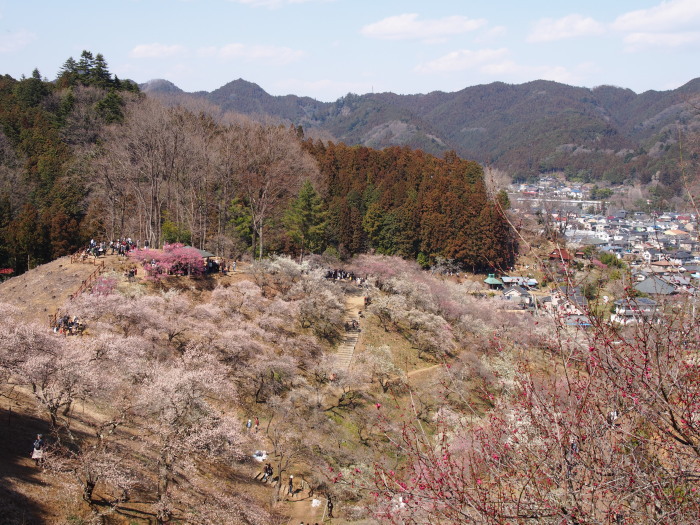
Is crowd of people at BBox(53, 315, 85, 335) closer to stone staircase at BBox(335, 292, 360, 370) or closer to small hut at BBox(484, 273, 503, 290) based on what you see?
stone staircase at BBox(335, 292, 360, 370)

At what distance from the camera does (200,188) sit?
117 feet

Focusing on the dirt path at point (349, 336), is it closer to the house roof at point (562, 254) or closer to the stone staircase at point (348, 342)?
the stone staircase at point (348, 342)

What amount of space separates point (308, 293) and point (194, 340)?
8.20 meters

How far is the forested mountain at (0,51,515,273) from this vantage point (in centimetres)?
3225

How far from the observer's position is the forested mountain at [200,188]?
3225 centimetres

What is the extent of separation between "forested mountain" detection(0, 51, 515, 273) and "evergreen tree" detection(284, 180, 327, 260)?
0.08 m

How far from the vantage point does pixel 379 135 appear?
6939 inches

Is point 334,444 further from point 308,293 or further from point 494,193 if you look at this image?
point 494,193

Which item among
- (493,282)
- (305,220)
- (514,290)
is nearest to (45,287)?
(305,220)

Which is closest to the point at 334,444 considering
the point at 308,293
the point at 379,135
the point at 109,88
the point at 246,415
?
the point at 246,415

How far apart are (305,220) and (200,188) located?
306 inches

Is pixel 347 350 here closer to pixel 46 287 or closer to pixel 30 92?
pixel 46 287

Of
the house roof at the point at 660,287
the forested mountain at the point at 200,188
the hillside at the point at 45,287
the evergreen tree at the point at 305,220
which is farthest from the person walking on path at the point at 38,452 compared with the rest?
the evergreen tree at the point at 305,220

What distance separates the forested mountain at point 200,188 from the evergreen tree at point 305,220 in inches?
3.1
